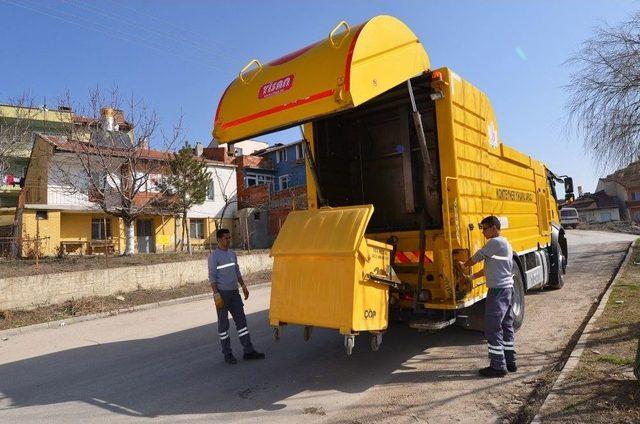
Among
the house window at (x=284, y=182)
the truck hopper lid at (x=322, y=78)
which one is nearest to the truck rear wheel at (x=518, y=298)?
the truck hopper lid at (x=322, y=78)

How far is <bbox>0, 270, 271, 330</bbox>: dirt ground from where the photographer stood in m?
10.0

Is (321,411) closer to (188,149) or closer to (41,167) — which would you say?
(188,149)

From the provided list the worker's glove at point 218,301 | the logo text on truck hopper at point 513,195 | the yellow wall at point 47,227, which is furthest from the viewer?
the yellow wall at point 47,227

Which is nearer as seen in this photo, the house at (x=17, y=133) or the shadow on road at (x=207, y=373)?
the shadow on road at (x=207, y=373)

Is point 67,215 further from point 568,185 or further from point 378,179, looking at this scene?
point 568,185

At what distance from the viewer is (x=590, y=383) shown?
13.4ft

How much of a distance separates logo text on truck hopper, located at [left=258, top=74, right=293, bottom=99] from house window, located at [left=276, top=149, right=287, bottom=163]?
1274 inches

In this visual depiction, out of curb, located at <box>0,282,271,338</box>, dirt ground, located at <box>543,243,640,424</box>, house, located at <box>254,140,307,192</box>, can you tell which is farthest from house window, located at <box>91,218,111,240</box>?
dirt ground, located at <box>543,243,640,424</box>

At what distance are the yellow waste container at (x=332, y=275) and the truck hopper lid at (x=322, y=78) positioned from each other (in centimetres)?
109

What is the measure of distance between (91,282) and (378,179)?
9041 millimetres

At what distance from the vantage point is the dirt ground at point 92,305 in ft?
32.9

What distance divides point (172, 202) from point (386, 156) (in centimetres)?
1594

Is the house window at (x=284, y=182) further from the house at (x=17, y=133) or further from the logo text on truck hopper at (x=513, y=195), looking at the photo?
the logo text on truck hopper at (x=513, y=195)

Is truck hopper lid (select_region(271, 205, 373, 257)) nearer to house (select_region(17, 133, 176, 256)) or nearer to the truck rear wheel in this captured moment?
the truck rear wheel
